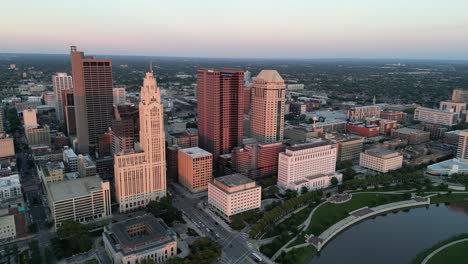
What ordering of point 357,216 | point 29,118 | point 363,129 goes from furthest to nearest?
point 363,129
point 29,118
point 357,216

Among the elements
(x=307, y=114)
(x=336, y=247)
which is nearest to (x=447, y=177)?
(x=336, y=247)

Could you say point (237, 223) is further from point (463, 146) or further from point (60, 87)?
point (60, 87)

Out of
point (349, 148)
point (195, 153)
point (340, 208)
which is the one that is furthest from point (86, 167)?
point (349, 148)

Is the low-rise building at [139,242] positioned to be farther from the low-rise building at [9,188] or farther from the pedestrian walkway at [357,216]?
the low-rise building at [9,188]

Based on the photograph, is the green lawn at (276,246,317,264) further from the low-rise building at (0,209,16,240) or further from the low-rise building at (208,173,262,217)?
the low-rise building at (0,209,16,240)

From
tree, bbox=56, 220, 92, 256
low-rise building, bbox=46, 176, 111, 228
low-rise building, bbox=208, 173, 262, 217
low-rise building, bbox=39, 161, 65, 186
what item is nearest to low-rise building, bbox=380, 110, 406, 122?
low-rise building, bbox=208, 173, 262, 217

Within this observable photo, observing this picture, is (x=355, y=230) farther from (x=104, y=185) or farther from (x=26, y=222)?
(x=26, y=222)

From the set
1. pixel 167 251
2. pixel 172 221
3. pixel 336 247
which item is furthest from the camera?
pixel 172 221
